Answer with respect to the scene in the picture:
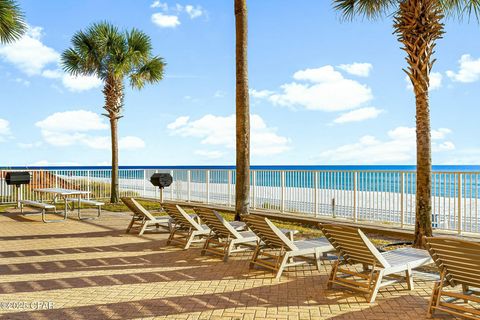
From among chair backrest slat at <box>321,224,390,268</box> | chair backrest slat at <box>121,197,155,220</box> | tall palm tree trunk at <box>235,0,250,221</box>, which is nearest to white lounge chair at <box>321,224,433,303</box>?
chair backrest slat at <box>321,224,390,268</box>

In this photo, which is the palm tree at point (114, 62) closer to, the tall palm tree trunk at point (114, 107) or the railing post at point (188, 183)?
the tall palm tree trunk at point (114, 107)

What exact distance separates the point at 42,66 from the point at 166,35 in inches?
423

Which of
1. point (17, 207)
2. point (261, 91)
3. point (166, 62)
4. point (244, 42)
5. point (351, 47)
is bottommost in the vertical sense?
point (17, 207)

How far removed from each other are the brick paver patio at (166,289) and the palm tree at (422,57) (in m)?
2.15

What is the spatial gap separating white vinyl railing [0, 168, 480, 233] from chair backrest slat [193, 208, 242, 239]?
4.42m

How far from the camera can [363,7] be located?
9578mm

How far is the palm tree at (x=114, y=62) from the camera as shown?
16.9 m

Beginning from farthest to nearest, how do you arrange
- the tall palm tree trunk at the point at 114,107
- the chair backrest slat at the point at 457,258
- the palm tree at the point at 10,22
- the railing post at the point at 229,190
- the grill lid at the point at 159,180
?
the tall palm tree trunk at the point at 114,107
the railing post at the point at 229,190
the palm tree at the point at 10,22
the grill lid at the point at 159,180
the chair backrest slat at the point at 457,258

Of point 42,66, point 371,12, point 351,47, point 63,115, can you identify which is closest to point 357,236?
point 371,12

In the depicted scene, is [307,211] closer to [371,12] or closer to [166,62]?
[371,12]

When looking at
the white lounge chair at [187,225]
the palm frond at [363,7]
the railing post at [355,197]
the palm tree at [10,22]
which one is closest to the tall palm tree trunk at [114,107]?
the palm tree at [10,22]

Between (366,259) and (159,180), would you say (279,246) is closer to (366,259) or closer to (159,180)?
(366,259)

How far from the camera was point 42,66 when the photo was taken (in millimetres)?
24109

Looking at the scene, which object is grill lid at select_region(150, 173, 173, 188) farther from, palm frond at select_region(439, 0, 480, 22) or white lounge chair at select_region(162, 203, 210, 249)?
palm frond at select_region(439, 0, 480, 22)
